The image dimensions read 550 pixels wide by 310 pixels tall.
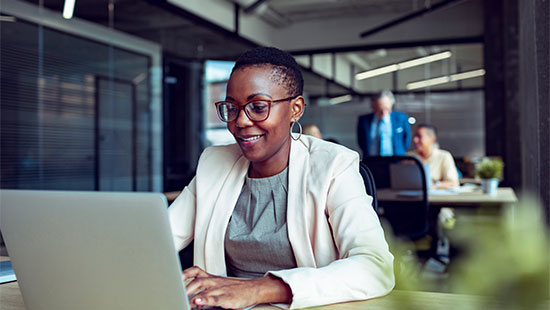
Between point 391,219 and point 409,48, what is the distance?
5.22 m

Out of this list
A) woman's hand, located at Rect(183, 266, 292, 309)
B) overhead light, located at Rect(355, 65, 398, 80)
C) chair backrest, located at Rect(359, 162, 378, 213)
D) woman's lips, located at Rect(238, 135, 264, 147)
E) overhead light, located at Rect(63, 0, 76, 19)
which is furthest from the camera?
overhead light, located at Rect(355, 65, 398, 80)

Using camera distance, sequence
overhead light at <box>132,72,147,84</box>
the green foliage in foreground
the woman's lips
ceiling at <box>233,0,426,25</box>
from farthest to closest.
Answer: ceiling at <box>233,0,426,25</box> < overhead light at <box>132,72,147,84</box> < the green foliage in foreground < the woman's lips

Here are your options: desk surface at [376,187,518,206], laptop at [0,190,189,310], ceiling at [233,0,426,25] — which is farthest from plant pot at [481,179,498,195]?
ceiling at [233,0,426,25]

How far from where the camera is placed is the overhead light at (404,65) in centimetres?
810

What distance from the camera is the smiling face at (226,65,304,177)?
4.49 feet

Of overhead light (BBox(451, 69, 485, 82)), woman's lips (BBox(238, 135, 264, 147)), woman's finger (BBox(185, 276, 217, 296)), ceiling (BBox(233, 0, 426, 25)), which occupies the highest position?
ceiling (BBox(233, 0, 426, 25))

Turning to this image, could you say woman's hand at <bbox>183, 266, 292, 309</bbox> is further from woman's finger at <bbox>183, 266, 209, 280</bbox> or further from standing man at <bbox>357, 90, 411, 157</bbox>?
standing man at <bbox>357, 90, 411, 157</bbox>

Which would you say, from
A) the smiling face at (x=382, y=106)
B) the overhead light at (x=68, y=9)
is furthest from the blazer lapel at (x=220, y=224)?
the overhead light at (x=68, y=9)

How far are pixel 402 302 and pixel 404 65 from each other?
8290 millimetres

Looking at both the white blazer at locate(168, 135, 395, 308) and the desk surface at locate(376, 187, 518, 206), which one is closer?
the white blazer at locate(168, 135, 395, 308)

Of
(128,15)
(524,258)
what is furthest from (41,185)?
(524,258)

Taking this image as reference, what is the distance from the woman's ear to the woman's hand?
1.91ft

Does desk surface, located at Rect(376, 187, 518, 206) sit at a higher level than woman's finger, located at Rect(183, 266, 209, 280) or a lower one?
lower

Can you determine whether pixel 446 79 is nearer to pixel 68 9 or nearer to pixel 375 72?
pixel 375 72
